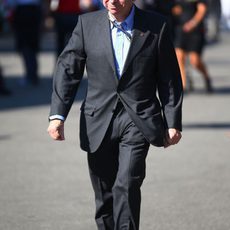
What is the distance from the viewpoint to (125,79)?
19.4ft

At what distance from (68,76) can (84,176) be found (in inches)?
132

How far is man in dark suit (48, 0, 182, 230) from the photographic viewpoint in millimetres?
5906

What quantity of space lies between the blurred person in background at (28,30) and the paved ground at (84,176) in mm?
2741

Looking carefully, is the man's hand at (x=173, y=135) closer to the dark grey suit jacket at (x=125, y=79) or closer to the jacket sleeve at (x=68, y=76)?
the dark grey suit jacket at (x=125, y=79)

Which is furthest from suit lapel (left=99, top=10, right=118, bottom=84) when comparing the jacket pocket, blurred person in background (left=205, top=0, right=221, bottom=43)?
blurred person in background (left=205, top=0, right=221, bottom=43)

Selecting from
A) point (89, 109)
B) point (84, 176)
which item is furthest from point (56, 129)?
point (84, 176)

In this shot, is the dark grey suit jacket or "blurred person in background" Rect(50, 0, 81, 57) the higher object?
the dark grey suit jacket

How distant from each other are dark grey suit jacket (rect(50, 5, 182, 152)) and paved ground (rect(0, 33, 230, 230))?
1.40m

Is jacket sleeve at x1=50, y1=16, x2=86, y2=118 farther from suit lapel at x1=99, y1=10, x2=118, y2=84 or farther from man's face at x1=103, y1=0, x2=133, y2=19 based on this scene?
man's face at x1=103, y1=0, x2=133, y2=19

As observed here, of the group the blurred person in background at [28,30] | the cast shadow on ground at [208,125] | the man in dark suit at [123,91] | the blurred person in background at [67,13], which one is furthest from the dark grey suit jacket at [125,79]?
the blurred person in background at [28,30]

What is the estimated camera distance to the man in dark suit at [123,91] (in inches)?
233

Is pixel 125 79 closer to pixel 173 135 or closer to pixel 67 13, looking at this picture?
pixel 173 135

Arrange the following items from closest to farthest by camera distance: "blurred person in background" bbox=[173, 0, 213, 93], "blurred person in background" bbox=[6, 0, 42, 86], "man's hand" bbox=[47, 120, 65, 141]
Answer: "man's hand" bbox=[47, 120, 65, 141]
"blurred person in background" bbox=[173, 0, 213, 93]
"blurred person in background" bbox=[6, 0, 42, 86]

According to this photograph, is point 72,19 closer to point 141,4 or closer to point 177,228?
point 141,4
